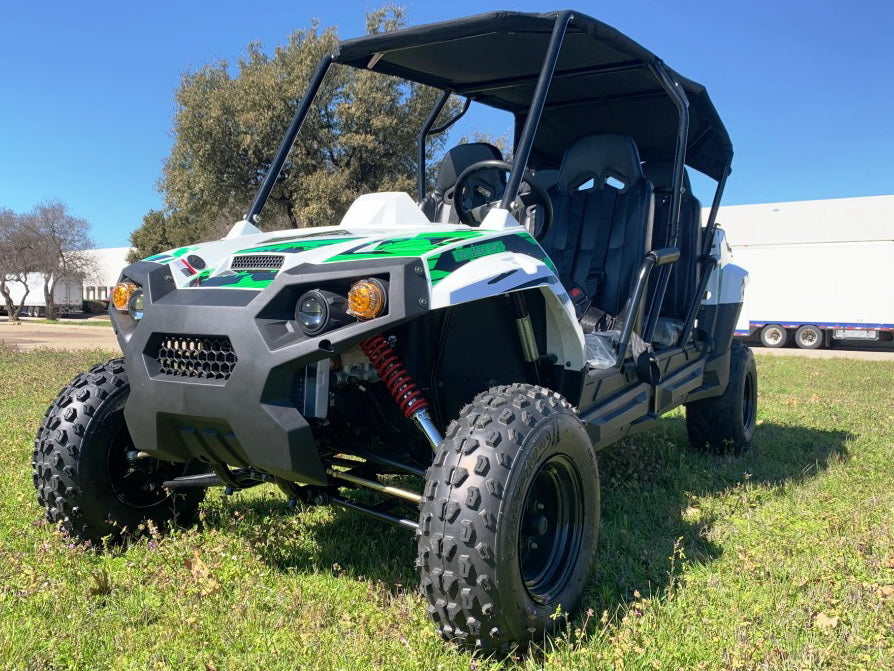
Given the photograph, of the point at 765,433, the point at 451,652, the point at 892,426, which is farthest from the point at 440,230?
the point at 892,426

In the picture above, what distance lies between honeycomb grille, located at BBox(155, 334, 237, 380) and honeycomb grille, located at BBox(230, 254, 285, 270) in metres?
0.40

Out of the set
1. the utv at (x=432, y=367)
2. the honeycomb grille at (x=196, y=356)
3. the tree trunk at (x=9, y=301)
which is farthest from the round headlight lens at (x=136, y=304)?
the tree trunk at (x=9, y=301)

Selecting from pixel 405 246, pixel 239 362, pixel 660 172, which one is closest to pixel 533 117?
pixel 405 246

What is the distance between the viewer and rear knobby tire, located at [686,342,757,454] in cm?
589

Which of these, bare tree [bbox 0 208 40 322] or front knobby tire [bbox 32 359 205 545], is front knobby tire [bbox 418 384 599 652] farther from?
bare tree [bbox 0 208 40 322]

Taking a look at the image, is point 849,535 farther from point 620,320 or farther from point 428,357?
point 428,357

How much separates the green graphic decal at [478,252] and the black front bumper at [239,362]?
92mm

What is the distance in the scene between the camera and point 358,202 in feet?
11.0

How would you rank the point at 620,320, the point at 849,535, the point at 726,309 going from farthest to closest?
the point at 726,309, the point at 620,320, the point at 849,535

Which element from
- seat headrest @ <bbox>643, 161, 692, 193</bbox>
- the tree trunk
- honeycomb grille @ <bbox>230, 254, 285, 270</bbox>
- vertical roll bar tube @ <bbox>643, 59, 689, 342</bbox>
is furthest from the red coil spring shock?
the tree trunk

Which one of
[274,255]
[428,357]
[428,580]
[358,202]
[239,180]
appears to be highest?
[239,180]

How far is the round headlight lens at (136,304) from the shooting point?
2914 mm

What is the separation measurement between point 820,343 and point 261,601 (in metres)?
25.3

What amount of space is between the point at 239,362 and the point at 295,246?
655mm
